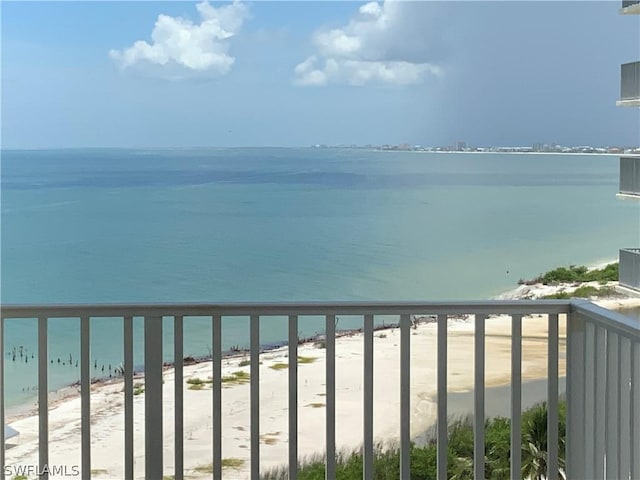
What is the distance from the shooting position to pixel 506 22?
10.8 m

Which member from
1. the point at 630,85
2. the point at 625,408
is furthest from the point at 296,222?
the point at 625,408

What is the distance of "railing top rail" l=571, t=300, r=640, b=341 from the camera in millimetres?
2160

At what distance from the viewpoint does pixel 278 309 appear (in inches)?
94.5

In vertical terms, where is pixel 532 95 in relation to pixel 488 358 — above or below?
above

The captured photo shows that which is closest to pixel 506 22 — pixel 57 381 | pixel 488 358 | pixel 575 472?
pixel 488 358

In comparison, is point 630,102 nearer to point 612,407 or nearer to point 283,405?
point 283,405

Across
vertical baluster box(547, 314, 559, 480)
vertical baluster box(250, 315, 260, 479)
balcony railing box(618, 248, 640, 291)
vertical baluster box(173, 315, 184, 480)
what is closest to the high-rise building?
balcony railing box(618, 248, 640, 291)

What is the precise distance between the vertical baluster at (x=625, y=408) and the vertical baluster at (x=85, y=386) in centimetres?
150

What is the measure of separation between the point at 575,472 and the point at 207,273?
26.8ft

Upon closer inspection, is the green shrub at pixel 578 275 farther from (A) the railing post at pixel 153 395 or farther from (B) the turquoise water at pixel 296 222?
(A) the railing post at pixel 153 395

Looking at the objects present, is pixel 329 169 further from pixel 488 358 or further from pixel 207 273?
pixel 488 358

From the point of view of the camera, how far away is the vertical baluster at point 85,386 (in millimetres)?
2352

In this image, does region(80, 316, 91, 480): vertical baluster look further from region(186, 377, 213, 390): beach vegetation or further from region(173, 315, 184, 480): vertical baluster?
region(186, 377, 213, 390): beach vegetation

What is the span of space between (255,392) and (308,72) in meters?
8.55
